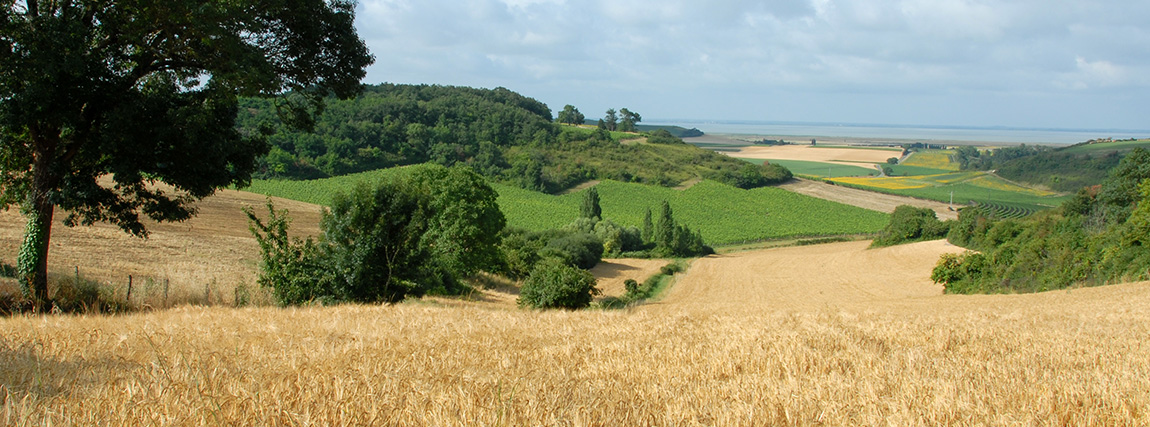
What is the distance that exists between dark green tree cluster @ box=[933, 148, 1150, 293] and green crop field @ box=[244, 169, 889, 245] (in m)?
25.9

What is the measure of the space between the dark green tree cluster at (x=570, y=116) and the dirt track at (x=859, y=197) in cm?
6776

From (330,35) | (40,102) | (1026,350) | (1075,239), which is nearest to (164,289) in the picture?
(40,102)

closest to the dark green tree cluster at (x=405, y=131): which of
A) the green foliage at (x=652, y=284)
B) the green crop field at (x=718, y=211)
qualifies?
the green crop field at (x=718, y=211)

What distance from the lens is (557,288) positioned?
2173 cm

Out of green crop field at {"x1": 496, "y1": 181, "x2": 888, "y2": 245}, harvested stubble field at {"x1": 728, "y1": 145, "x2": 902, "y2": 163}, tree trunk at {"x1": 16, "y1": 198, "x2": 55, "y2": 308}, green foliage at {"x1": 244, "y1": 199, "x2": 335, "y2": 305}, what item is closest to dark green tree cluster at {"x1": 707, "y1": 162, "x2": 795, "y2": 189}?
green crop field at {"x1": 496, "y1": 181, "x2": 888, "y2": 245}

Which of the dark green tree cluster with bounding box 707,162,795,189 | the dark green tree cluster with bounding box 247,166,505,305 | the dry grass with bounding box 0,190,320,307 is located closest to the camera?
the dry grass with bounding box 0,190,320,307

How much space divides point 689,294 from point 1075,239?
22.7m

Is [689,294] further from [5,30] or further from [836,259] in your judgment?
[5,30]

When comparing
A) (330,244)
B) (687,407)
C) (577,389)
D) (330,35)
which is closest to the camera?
(687,407)

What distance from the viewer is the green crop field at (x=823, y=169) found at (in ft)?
487

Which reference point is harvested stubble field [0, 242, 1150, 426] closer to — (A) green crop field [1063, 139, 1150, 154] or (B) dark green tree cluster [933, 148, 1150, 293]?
(B) dark green tree cluster [933, 148, 1150, 293]

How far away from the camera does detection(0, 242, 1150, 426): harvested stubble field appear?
11.1 ft

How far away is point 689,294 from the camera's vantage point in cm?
4456

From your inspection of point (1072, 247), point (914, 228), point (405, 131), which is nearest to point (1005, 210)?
point (914, 228)
